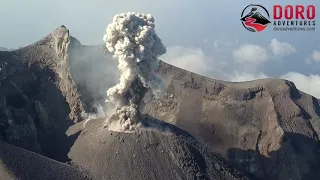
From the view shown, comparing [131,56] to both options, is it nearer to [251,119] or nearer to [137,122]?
[137,122]

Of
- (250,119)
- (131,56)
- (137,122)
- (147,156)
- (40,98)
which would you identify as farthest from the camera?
(250,119)

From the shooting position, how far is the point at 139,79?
63.4 meters

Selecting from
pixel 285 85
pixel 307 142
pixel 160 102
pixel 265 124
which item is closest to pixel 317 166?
pixel 307 142

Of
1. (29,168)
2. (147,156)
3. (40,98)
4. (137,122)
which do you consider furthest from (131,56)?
(40,98)

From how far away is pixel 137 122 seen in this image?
61969 millimetres

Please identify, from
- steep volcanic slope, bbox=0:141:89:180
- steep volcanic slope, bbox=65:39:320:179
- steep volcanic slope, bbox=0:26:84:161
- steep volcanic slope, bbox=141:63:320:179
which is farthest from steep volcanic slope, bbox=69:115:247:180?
steep volcanic slope, bbox=141:63:320:179

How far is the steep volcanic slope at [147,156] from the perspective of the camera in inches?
2212

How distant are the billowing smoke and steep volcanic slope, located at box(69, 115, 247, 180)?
8.77ft

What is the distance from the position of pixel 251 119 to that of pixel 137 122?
29617 mm

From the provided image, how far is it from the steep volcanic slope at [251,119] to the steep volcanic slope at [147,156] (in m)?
16.5

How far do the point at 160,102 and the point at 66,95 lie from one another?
1820 cm

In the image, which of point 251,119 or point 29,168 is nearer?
point 29,168

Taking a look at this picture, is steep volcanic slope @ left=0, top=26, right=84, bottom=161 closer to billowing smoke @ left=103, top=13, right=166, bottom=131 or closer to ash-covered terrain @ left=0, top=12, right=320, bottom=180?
ash-covered terrain @ left=0, top=12, right=320, bottom=180

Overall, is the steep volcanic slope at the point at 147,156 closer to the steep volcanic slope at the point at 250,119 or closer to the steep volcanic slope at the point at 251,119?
the steep volcanic slope at the point at 250,119
